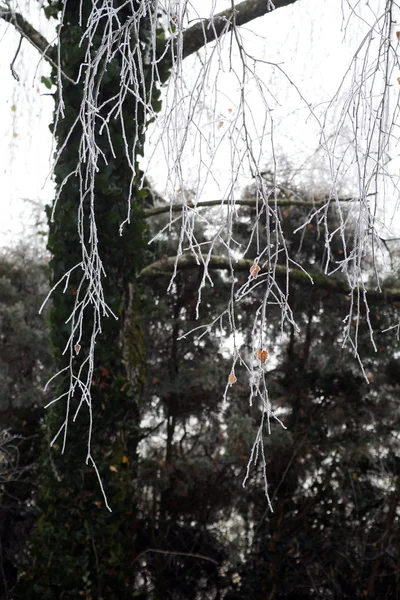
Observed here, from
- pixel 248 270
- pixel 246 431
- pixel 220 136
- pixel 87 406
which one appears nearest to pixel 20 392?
pixel 246 431

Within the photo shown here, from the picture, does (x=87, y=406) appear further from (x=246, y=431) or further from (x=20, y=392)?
(x=20, y=392)

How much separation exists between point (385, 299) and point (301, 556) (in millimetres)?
1808

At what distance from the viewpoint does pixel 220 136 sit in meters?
1.77

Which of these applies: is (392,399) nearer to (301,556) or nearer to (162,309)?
(301,556)

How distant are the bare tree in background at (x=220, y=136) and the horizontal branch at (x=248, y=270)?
0.01 meters

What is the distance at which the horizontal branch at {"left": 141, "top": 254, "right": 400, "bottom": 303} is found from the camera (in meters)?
3.74

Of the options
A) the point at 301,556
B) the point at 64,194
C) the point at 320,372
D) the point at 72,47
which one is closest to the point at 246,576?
the point at 301,556

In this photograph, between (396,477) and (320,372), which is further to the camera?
(320,372)

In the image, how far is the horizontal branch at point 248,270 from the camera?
374 centimetres

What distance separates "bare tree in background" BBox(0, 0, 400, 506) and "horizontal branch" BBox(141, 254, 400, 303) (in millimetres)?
13

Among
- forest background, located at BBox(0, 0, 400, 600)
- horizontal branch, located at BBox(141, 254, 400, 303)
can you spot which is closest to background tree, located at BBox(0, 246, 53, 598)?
forest background, located at BBox(0, 0, 400, 600)

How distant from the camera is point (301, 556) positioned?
446 centimetres

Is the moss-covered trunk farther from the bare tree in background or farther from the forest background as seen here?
the forest background

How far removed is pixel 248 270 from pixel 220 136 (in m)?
2.18
